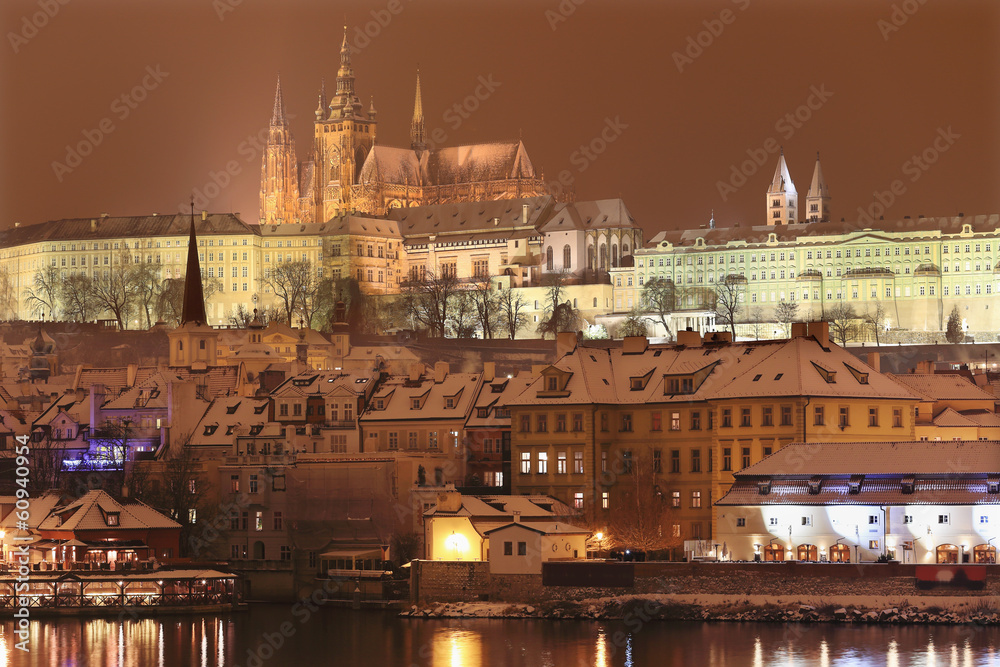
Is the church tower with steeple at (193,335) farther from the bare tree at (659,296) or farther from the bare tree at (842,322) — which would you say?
the bare tree at (659,296)

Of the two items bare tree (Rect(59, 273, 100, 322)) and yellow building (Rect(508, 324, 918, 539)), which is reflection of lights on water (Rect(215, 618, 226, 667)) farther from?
bare tree (Rect(59, 273, 100, 322))

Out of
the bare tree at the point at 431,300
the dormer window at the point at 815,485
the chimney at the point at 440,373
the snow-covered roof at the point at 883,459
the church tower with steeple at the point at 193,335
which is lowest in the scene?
the dormer window at the point at 815,485

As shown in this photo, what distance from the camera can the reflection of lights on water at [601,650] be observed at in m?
50.6

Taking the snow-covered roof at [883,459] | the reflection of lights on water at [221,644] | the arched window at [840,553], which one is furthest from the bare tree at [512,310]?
the arched window at [840,553]

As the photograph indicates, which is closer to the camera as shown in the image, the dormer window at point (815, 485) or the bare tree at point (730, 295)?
the dormer window at point (815, 485)

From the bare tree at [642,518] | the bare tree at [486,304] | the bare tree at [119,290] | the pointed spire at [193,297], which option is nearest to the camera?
the bare tree at [642,518]

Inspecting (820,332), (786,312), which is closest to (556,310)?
(786,312)

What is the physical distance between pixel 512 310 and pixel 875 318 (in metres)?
30.9

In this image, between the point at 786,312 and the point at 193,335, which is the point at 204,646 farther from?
the point at 786,312

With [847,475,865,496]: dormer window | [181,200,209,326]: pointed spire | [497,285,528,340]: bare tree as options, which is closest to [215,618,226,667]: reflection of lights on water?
[847,475,865,496]: dormer window

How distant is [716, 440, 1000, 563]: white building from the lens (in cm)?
5584

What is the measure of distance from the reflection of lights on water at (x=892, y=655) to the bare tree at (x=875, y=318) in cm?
11712

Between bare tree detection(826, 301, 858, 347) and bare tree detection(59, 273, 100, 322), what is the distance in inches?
2313

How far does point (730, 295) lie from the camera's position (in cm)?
18588
